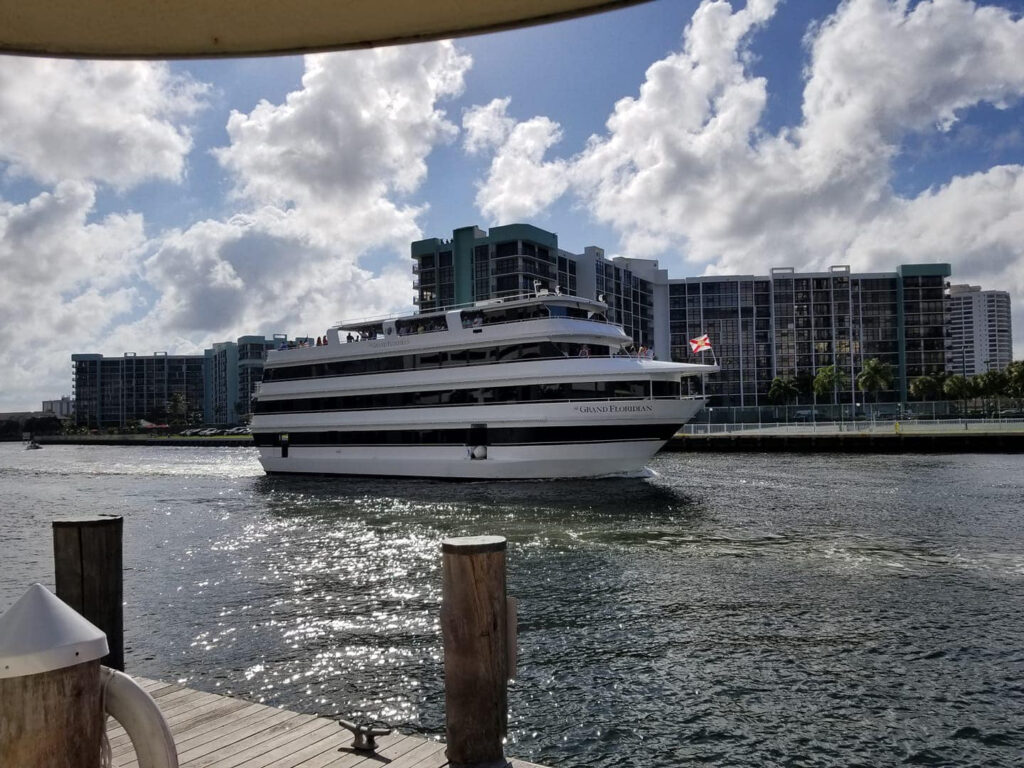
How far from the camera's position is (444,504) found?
23766mm

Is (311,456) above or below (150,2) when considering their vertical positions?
below

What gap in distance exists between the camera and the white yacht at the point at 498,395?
27641mm

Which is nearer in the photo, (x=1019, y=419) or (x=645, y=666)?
(x=645, y=666)

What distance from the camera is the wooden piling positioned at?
2086 millimetres

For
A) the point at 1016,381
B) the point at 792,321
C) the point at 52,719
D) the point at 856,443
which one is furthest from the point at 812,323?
the point at 52,719

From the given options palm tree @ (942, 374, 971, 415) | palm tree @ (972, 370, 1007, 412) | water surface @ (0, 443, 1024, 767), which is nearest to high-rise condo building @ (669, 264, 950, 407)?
palm tree @ (942, 374, 971, 415)

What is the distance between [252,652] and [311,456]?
92.5 feet

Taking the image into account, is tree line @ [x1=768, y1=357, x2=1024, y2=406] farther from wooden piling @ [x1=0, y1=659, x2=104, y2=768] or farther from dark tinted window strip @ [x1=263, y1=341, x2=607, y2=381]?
wooden piling @ [x1=0, y1=659, x2=104, y2=768]

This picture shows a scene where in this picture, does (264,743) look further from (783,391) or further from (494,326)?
(783,391)

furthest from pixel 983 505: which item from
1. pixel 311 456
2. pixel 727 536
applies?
pixel 311 456

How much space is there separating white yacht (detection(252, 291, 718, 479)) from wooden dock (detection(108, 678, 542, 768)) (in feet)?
74.0

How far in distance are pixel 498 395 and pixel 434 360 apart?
3.88 metres

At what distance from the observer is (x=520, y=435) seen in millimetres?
28344

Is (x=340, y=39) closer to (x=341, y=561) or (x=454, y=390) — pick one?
(x=341, y=561)
